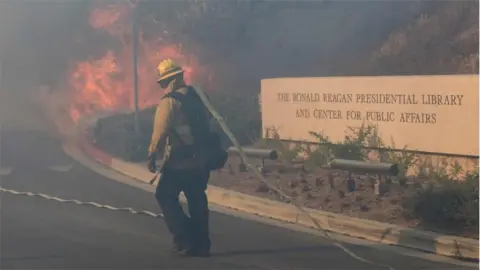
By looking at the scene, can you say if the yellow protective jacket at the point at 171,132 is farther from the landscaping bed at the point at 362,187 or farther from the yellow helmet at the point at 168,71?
the landscaping bed at the point at 362,187

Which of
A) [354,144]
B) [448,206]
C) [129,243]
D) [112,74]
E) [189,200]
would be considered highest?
[112,74]

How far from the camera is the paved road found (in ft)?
24.9

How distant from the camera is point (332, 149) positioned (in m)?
12.9

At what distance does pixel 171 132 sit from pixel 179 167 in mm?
296

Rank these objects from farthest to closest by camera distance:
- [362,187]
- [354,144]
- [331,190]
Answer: [354,144] → [362,187] → [331,190]

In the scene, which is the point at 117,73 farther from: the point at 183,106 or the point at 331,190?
the point at 183,106

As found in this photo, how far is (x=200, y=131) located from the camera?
24.8 feet

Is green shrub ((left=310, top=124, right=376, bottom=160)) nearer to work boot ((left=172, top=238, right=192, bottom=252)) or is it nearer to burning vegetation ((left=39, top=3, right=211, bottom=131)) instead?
work boot ((left=172, top=238, right=192, bottom=252))

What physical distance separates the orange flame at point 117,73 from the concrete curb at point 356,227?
13.7m

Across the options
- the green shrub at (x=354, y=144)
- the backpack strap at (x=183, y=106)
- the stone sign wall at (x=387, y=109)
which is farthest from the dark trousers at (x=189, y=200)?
the green shrub at (x=354, y=144)

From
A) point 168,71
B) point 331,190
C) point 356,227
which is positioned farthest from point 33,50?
point 168,71

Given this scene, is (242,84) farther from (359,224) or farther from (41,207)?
(359,224)

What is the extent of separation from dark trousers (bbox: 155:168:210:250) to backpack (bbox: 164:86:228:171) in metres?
0.14

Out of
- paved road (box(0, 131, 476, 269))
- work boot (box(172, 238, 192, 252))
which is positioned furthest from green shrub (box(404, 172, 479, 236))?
work boot (box(172, 238, 192, 252))
